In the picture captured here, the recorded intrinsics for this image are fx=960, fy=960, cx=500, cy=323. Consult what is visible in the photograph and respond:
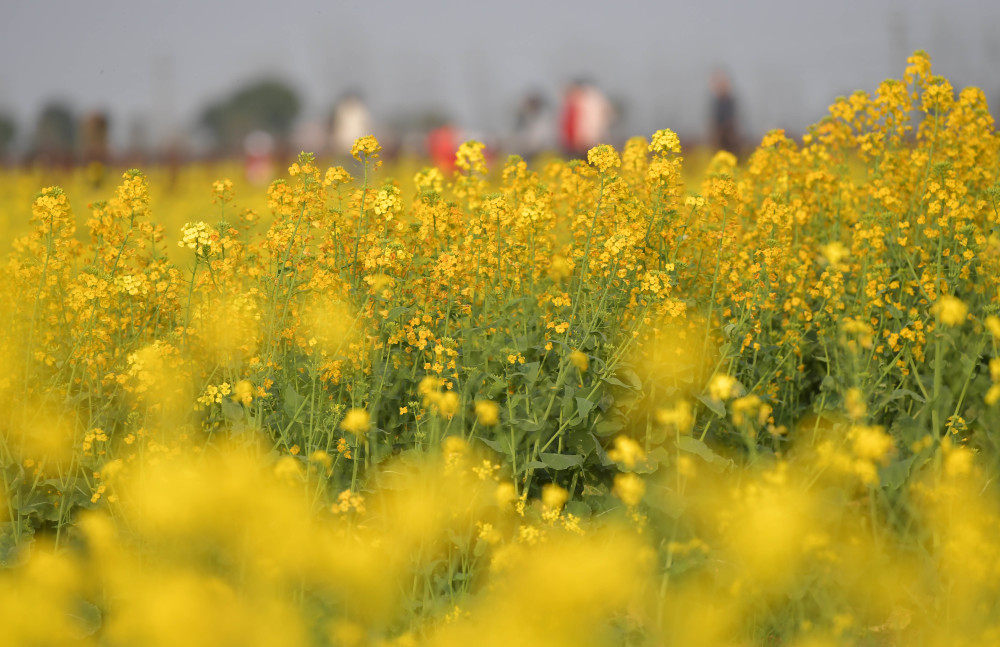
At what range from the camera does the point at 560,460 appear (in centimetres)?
347

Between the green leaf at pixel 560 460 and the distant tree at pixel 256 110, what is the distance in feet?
309

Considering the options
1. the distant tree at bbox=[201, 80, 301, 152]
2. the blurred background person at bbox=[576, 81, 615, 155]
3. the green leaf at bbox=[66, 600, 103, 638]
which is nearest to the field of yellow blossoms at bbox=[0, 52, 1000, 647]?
the green leaf at bbox=[66, 600, 103, 638]

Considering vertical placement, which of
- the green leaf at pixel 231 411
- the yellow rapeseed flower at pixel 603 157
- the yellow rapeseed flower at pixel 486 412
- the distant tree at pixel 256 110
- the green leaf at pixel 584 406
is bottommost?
the distant tree at pixel 256 110

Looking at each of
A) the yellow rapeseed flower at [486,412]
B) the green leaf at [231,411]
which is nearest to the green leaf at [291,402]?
the green leaf at [231,411]

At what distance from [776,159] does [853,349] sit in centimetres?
187

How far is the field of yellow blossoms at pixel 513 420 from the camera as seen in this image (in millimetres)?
2916

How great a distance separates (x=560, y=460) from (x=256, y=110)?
10128 centimetres

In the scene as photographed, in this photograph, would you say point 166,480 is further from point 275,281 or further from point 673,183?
point 673,183

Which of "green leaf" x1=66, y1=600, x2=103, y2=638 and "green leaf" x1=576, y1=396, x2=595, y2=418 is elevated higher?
"green leaf" x1=576, y1=396, x2=595, y2=418

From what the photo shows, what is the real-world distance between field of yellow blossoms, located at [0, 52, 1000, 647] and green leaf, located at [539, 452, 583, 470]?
0.07 feet

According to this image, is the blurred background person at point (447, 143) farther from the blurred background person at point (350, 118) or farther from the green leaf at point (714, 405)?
the green leaf at point (714, 405)

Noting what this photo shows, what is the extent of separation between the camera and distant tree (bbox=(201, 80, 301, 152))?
95938 millimetres

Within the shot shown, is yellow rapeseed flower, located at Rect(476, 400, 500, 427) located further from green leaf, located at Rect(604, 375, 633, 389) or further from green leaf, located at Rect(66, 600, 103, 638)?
green leaf, located at Rect(66, 600, 103, 638)

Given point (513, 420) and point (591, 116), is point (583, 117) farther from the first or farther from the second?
point (513, 420)
